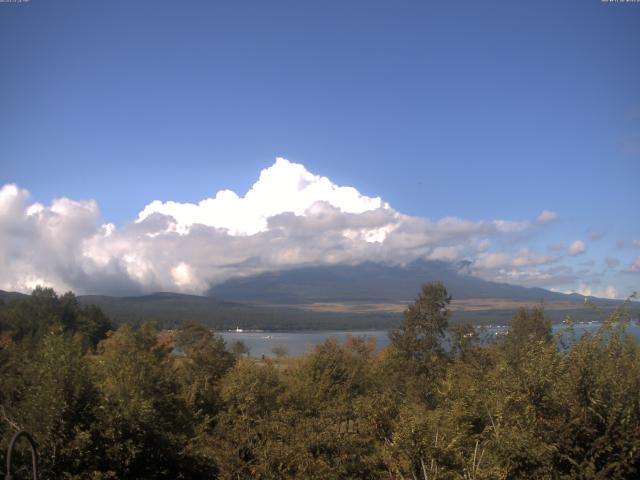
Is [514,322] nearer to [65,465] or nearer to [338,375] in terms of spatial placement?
[338,375]

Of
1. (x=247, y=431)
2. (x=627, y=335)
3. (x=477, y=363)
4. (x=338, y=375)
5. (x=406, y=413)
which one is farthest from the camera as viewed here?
(x=477, y=363)

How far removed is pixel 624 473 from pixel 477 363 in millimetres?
31797

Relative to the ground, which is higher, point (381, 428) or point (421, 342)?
point (381, 428)

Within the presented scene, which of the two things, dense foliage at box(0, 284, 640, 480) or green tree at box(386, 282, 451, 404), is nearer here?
dense foliage at box(0, 284, 640, 480)

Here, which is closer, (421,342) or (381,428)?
(381,428)

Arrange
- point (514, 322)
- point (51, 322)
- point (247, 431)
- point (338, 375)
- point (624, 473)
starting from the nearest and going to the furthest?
point (624, 473)
point (247, 431)
point (338, 375)
point (514, 322)
point (51, 322)

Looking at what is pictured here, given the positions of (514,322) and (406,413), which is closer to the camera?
(406,413)

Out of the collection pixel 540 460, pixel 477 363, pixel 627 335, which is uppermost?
pixel 627 335

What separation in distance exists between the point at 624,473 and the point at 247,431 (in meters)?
11.0

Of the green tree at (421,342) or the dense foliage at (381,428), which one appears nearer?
the dense foliage at (381,428)

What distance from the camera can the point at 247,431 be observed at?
57.5ft

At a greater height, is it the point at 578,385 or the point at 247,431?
the point at 578,385

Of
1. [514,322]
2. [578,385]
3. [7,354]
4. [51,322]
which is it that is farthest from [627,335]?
[51,322]

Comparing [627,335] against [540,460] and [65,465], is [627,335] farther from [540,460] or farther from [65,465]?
[65,465]
